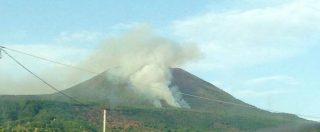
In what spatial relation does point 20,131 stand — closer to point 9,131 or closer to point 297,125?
point 9,131

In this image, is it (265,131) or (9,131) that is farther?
(9,131)

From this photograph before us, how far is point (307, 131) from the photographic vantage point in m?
40.1

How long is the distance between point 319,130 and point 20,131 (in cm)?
16810

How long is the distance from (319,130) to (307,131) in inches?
102

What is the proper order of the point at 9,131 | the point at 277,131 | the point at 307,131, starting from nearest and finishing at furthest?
the point at 277,131 < the point at 307,131 < the point at 9,131

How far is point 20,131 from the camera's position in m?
200

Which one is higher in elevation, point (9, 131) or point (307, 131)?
point (9, 131)

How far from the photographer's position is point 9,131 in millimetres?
196000

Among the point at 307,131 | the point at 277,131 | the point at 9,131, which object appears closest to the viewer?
the point at 277,131

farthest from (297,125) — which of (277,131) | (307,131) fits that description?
(277,131)

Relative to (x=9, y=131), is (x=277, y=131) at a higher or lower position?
lower

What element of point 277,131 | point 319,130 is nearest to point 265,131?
point 277,131

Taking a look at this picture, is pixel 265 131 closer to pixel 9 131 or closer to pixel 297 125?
pixel 297 125

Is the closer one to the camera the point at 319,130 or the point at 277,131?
the point at 277,131
